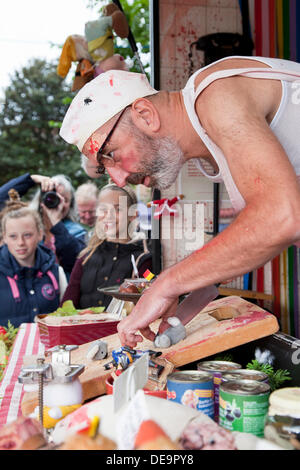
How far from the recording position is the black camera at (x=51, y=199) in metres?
4.11

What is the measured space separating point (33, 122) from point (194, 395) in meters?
15.2

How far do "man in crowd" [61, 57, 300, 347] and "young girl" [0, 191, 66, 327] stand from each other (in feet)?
6.85

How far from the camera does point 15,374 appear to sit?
5.75ft

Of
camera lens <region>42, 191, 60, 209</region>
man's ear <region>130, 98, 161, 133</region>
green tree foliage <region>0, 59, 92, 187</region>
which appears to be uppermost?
green tree foliage <region>0, 59, 92, 187</region>

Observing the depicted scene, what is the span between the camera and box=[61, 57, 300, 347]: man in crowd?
1.01 meters

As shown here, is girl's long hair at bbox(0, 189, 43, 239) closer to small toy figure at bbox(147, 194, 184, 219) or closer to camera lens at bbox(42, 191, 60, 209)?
camera lens at bbox(42, 191, 60, 209)

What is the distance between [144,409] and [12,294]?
280 centimetres

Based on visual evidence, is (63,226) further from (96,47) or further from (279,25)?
(279,25)

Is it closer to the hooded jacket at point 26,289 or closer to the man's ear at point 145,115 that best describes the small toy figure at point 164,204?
the hooded jacket at point 26,289

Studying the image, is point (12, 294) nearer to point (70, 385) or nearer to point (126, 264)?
point (126, 264)

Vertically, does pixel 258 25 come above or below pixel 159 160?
above

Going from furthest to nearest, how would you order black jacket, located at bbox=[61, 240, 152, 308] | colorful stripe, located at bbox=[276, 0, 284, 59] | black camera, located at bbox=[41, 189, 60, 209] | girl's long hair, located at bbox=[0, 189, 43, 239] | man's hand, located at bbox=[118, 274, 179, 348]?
black camera, located at bbox=[41, 189, 60, 209] < girl's long hair, located at bbox=[0, 189, 43, 239] < colorful stripe, located at bbox=[276, 0, 284, 59] < black jacket, located at bbox=[61, 240, 152, 308] < man's hand, located at bbox=[118, 274, 179, 348]

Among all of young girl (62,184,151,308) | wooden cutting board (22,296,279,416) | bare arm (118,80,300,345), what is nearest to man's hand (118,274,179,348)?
bare arm (118,80,300,345)

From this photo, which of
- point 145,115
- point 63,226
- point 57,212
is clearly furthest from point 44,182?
point 145,115
